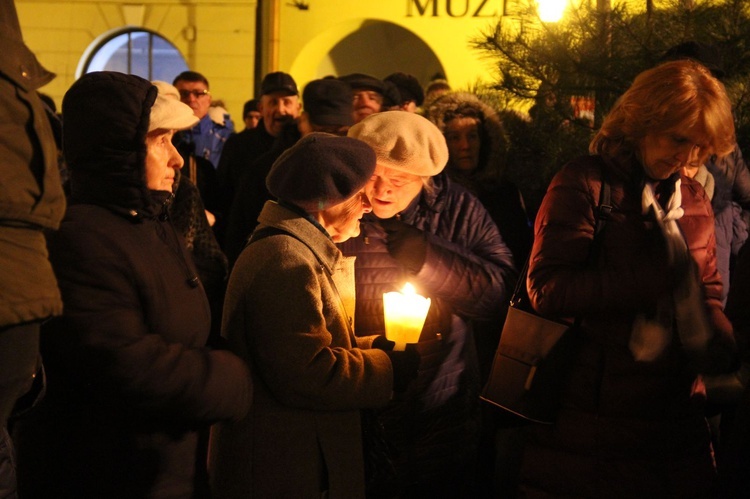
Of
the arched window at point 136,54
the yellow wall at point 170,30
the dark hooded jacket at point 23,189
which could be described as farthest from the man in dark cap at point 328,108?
the arched window at point 136,54

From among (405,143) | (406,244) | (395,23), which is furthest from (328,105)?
(395,23)

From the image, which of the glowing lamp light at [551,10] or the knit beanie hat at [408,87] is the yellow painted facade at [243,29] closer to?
the knit beanie hat at [408,87]

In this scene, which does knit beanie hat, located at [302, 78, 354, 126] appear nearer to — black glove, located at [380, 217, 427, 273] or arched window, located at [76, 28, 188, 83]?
black glove, located at [380, 217, 427, 273]

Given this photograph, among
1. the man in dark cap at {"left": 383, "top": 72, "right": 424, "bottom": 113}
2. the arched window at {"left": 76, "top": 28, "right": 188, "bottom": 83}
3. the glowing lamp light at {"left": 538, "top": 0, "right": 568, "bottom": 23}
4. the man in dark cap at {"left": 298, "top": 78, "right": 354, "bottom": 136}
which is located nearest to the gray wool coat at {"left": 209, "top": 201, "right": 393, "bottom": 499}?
the man in dark cap at {"left": 298, "top": 78, "right": 354, "bottom": 136}

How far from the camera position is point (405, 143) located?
3213 millimetres

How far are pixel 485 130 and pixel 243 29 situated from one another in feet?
33.0

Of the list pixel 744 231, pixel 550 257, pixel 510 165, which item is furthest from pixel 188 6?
pixel 550 257

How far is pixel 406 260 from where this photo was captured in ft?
10.4

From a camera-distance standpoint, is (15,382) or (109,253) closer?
(15,382)

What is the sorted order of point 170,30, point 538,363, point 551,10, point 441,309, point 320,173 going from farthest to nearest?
1. point 170,30
2. point 551,10
3. point 441,309
4. point 538,363
5. point 320,173

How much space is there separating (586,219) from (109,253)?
1.62 meters

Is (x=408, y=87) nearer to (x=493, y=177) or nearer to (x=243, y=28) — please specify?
(x=493, y=177)

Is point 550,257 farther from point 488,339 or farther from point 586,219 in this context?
point 488,339

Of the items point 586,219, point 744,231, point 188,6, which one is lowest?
point 744,231
